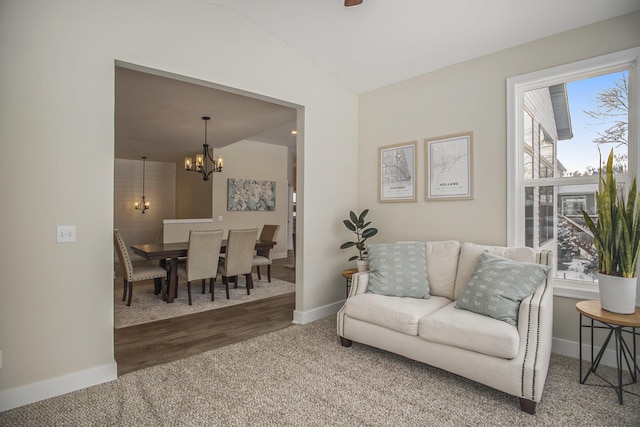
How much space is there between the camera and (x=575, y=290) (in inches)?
108

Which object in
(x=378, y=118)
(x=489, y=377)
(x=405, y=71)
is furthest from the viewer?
(x=378, y=118)

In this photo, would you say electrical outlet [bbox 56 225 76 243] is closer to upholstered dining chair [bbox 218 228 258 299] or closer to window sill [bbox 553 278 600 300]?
upholstered dining chair [bbox 218 228 258 299]

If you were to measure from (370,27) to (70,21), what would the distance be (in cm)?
237

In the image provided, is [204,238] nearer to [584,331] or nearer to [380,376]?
[380,376]

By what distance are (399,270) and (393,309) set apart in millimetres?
471

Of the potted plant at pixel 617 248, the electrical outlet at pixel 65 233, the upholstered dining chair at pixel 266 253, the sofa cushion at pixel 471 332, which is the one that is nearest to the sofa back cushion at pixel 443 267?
the sofa cushion at pixel 471 332

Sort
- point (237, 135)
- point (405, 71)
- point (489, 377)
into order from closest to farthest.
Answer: point (489, 377) → point (405, 71) → point (237, 135)

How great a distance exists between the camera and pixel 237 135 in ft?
20.6

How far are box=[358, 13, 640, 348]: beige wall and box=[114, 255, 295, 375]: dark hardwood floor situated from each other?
1660mm

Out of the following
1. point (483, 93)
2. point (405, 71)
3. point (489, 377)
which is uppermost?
point (405, 71)

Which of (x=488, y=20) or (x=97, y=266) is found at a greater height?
(x=488, y=20)

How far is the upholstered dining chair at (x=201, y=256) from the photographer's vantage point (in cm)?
430

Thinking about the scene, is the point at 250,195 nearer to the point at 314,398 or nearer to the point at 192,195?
the point at 192,195

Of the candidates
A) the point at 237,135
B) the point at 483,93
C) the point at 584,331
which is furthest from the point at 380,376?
the point at 237,135
